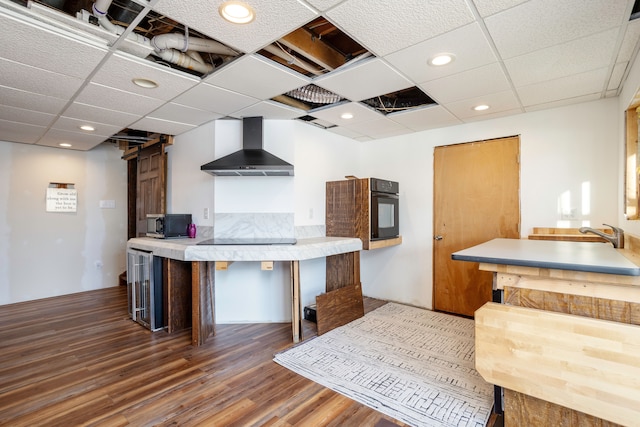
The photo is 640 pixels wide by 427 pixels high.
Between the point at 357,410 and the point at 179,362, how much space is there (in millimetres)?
1498

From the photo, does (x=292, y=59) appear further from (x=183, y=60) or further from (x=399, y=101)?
(x=399, y=101)

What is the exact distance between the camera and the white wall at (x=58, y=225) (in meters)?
4.24

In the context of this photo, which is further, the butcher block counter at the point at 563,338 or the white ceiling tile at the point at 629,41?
the white ceiling tile at the point at 629,41

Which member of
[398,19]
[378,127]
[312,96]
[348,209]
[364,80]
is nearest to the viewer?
[398,19]

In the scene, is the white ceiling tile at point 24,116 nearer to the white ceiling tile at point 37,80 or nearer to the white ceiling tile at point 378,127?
the white ceiling tile at point 37,80

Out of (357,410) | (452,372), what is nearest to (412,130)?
(452,372)

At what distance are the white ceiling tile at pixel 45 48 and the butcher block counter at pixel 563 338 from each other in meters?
2.66

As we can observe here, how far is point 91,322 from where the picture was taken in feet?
11.2

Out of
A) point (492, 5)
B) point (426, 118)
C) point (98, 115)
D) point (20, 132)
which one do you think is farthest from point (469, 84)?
point (20, 132)

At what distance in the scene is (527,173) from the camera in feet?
10.4

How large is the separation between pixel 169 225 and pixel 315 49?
2.48m

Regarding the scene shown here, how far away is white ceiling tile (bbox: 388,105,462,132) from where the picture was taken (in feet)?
10.3

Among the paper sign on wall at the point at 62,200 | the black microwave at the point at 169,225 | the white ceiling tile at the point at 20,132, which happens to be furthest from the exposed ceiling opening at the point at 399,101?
the paper sign on wall at the point at 62,200

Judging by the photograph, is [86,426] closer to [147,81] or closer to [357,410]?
[357,410]
